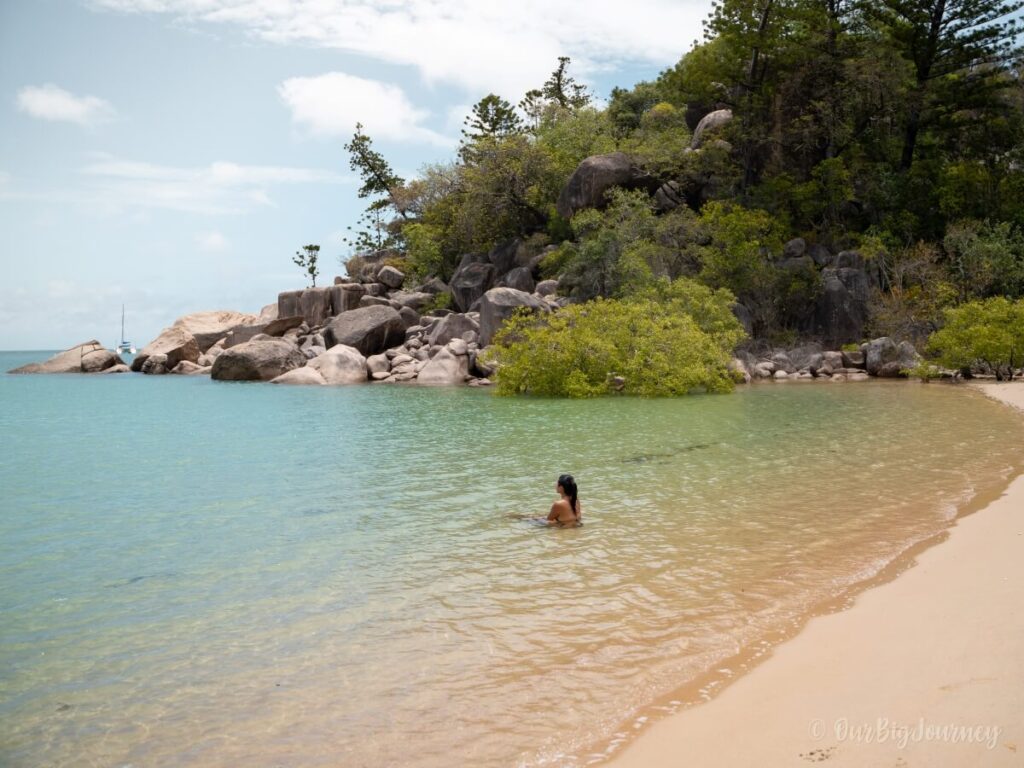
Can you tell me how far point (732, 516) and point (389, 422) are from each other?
12.4 meters

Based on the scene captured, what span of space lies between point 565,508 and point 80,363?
56587mm

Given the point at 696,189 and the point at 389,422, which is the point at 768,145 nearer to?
the point at 696,189

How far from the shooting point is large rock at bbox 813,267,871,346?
117 feet

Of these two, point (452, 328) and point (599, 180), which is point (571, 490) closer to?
point (452, 328)

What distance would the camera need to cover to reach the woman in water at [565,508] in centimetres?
891

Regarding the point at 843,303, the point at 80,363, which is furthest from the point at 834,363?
the point at 80,363

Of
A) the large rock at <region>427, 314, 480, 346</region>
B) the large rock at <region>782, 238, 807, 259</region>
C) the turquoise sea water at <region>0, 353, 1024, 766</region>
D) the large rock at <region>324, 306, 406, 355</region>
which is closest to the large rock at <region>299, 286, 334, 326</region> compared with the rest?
the large rock at <region>324, 306, 406, 355</region>

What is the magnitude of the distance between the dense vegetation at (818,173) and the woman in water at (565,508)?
21.2 meters

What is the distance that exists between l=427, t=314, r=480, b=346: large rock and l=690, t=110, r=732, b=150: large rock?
16240 millimetres

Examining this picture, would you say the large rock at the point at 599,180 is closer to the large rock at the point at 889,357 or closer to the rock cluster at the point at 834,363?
the rock cluster at the point at 834,363

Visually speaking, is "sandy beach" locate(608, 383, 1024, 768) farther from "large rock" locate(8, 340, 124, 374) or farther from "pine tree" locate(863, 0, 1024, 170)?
"large rock" locate(8, 340, 124, 374)

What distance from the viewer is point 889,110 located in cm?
3822

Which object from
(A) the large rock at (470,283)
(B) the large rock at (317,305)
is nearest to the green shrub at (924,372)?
(A) the large rock at (470,283)

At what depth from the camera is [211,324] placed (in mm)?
55500
